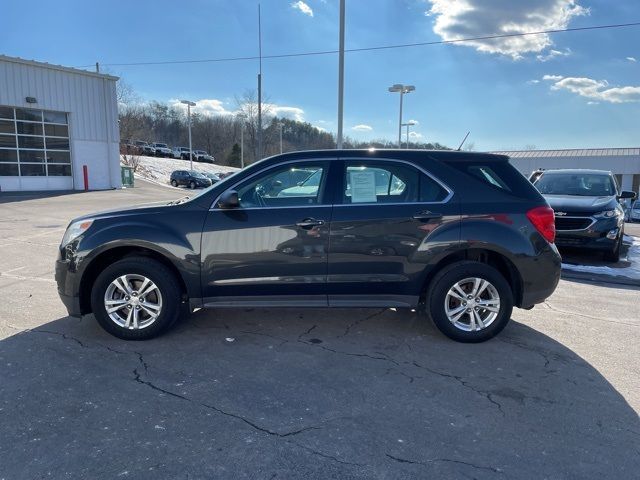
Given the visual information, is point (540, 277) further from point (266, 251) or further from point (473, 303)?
point (266, 251)

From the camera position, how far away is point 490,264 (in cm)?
460

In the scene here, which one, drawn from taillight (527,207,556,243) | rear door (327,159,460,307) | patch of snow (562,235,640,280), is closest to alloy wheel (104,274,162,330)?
rear door (327,159,460,307)

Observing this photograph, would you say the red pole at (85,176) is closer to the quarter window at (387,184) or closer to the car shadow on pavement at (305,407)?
the car shadow on pavement at (305,407)

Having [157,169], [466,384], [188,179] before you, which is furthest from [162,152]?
[466,384]

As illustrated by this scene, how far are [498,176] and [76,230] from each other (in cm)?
400

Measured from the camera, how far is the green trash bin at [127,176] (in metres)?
32.1

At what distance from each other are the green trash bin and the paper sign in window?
30660 millimetres

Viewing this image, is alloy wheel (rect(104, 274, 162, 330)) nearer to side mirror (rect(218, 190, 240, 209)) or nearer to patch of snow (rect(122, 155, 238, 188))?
side mirror (rect(218, 190, 240, 209))

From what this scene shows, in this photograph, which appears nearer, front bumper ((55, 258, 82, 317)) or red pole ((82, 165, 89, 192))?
front bumper ((55, 258, 82, 317))

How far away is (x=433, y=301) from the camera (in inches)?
172

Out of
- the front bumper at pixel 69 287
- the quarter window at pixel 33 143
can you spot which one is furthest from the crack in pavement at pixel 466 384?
the quarter window at pixel 33 143

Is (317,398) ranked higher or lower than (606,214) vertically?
lower

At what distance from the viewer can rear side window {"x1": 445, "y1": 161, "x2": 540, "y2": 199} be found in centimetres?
443

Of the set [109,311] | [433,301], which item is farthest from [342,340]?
[109,311]
